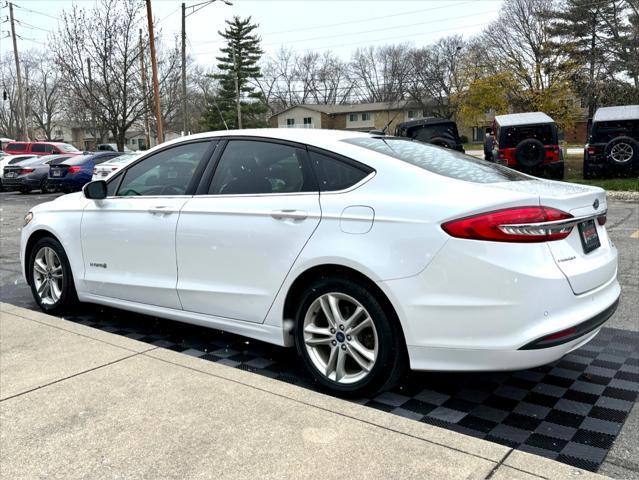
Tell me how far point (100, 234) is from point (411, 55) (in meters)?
76.1

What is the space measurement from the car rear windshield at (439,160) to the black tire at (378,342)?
0.79 meters

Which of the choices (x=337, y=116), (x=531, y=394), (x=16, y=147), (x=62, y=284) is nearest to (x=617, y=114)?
(x=531, y=394)

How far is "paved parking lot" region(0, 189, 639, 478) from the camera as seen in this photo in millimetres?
2797

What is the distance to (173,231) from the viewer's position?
4.02 meters

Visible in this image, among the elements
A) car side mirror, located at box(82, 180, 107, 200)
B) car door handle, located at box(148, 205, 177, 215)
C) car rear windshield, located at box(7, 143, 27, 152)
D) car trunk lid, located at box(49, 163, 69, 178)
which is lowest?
car trunk lid, located at box(49, 163, 69, 178)

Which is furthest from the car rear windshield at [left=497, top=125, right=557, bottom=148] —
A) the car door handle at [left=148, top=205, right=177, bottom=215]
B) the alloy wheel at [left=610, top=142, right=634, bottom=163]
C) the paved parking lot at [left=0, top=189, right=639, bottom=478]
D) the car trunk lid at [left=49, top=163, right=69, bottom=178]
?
the car door handle at [left=148, top=205, right=177, bottom=215]

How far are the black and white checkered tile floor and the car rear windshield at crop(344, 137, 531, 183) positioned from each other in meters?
1.23

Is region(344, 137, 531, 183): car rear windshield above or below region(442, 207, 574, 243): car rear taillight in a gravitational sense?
above

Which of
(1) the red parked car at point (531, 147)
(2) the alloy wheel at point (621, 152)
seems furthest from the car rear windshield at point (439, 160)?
(2) the alloy wheel at point (621, 152)

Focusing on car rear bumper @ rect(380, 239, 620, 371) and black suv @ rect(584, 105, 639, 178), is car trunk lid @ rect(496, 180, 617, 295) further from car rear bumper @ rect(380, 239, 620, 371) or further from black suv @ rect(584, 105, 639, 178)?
black suv @ rect(584, 105, 639, 178)

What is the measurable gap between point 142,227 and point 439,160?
2.14 m

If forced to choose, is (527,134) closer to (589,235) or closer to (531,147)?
(531,147)

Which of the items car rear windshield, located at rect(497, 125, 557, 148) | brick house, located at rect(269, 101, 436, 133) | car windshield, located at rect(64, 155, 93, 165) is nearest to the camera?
car rear windshield, located at rect(497, 125, 557, 148)

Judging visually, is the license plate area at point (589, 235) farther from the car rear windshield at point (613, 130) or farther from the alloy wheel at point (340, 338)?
the car rear windshield at point (613, 130)
